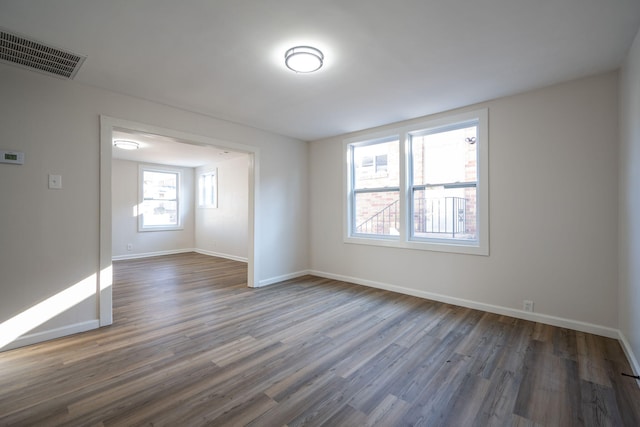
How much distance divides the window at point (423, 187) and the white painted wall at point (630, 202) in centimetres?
115

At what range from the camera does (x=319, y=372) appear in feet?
7.19

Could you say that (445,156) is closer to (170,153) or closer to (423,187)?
(423,187)

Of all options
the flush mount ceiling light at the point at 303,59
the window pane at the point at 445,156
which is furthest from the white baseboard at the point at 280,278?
the flush mount ceiling light at the point at 303,59

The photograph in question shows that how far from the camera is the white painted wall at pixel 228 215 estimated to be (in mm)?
7039

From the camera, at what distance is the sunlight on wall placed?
2551mm

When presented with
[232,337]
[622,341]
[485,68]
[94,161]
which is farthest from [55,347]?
[622,341]

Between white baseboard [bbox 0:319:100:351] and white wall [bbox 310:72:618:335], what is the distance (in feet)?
13.3

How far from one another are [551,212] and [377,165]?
2349 mm

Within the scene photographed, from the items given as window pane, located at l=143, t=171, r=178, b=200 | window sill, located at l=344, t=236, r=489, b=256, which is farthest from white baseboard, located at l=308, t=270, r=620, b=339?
window pane, located at l=143, t=171, r=178, b=200

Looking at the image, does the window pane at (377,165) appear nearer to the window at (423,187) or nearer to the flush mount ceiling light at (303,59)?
the window at (423,187)

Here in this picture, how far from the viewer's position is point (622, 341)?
2549 millimetres

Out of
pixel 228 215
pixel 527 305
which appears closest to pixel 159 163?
pixel 228 215

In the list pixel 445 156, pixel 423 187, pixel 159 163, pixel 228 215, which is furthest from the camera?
pixel 159 163

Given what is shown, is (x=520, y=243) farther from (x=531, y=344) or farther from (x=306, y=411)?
(x=306, y=411)
